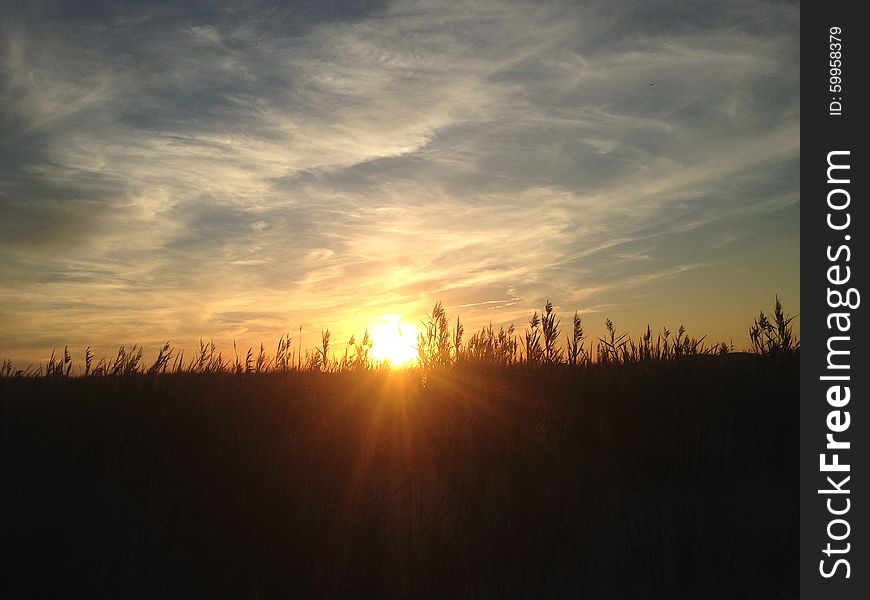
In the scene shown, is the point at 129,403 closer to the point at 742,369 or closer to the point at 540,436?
the point at 540,436

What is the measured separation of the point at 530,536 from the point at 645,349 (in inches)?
169

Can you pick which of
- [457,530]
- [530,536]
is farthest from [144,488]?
[530,536]

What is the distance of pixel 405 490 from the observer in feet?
13.5

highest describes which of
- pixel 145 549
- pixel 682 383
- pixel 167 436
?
pixel 682 383

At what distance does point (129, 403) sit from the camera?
4742mm

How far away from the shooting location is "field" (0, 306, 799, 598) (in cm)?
298

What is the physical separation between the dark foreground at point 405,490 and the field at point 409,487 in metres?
0.01

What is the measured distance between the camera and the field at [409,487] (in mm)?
2982

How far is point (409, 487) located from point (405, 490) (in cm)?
4

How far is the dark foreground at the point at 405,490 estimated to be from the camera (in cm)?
298

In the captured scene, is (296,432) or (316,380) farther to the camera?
(316,380)

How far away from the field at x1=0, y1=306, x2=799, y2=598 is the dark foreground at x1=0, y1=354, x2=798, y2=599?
0.05ft

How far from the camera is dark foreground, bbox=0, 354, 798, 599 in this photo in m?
2.98
